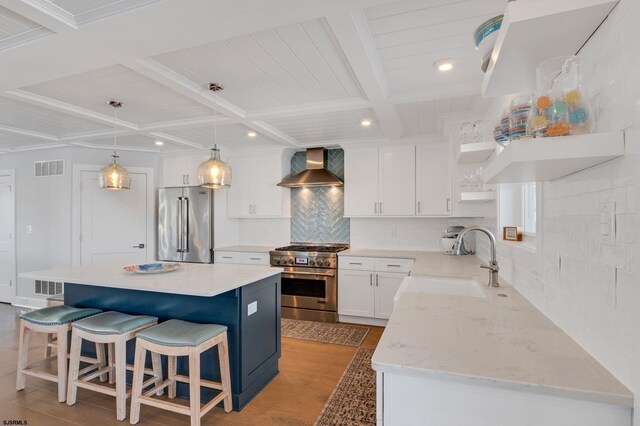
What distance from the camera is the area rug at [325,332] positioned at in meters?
3.66

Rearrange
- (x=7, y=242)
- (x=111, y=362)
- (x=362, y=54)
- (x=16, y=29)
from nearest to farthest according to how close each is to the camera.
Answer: (x=16, y=29), (x=362, y=54), (x=111, y=362), (x=7, y=242)

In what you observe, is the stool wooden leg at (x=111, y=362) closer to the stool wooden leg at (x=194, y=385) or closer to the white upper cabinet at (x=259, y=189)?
the stool wooden leg at (x=194, y=385)

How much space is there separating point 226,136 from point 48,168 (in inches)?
112

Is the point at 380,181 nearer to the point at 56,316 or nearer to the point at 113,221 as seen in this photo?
the point at 56,316

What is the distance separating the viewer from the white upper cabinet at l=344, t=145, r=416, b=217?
423cm

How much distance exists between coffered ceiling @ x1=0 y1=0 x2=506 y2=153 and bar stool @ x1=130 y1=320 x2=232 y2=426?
170cm

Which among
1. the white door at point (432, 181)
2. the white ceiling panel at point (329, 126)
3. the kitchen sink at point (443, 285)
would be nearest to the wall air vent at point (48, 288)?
the white ceiling panel at point (329, 126)

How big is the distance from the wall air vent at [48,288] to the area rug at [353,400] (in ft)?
14.6

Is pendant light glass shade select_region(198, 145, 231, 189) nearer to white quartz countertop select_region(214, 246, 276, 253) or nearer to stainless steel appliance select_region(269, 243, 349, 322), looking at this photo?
stainless steel appliance select_region(269, 243, 349, 322)

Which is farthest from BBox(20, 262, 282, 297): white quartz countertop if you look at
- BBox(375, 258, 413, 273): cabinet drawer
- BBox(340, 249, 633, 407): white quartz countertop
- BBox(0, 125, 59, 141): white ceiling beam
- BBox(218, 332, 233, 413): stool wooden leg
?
BBox(0, 125, 59, 141): white ceiling beam

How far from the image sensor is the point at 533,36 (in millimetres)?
975


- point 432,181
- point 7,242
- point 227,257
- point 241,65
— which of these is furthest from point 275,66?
point 7,242

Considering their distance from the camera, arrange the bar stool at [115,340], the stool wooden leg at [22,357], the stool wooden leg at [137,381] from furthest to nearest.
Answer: the stool wooden leg at [22,357] → the bar stool at [115,340] → the stool wooden leg at [137,381]

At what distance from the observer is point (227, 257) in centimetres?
483
